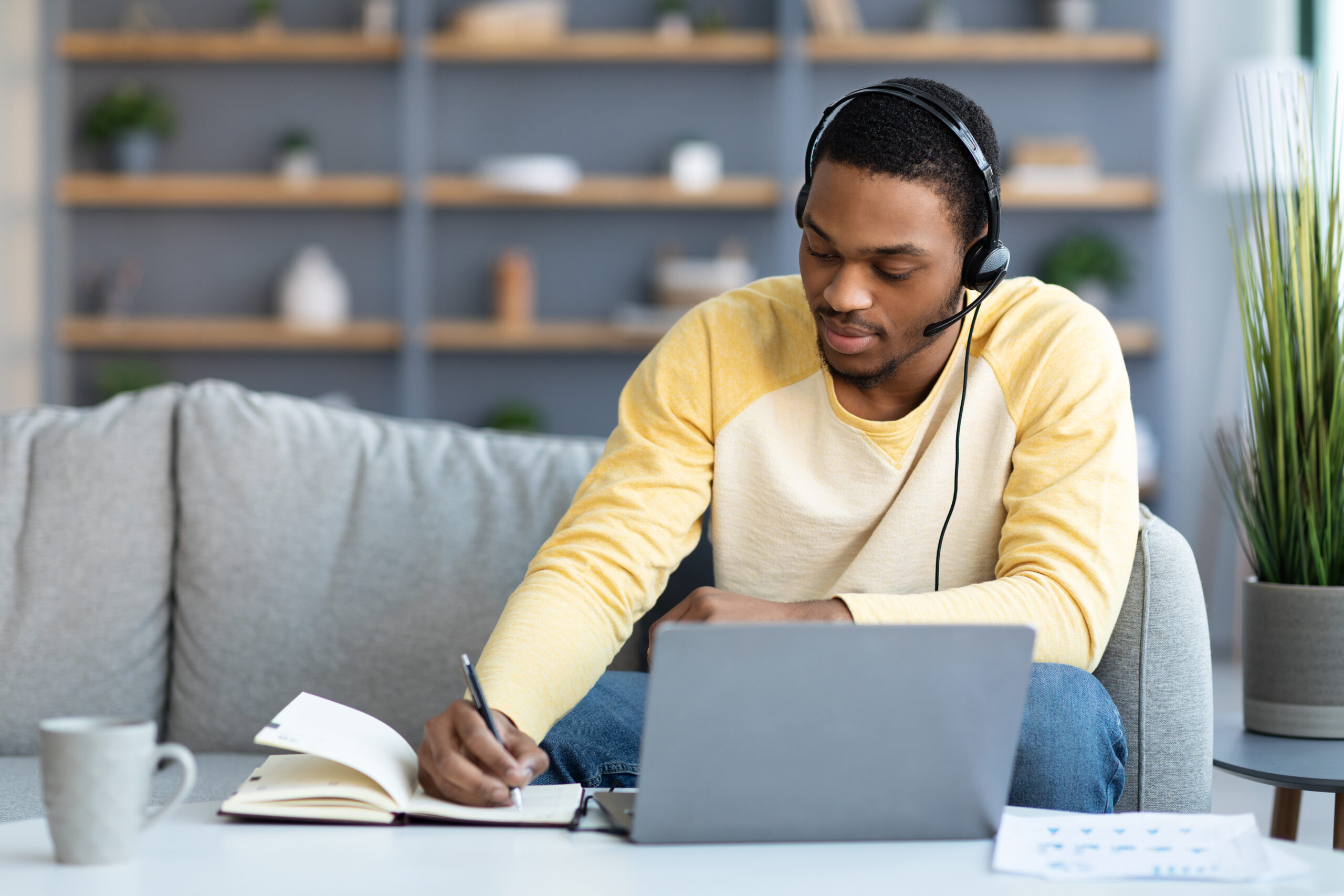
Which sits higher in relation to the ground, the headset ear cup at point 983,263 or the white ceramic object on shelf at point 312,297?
the headset ear cup at point 983,263

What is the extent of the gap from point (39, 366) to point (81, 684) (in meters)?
2.67

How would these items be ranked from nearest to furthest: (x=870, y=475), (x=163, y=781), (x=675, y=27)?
(x=870, y=475)
(x=163, y=781)
(x=675, y=27)

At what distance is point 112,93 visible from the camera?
3.92m

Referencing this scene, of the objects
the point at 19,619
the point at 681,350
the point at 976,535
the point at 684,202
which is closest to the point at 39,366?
the point at 684,202

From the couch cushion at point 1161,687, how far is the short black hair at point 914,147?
39 cm

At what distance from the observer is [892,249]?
1.17 m

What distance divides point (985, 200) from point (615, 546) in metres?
0.50

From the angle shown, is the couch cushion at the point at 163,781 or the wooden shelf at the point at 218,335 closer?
the couch cushion at the point at 163,781

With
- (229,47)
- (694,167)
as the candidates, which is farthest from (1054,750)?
(229,47)

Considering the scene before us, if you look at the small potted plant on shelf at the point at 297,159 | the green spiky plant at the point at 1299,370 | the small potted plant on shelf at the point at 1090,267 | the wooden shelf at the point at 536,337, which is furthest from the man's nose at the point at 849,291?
the small potted plant on shelf at the point at 297,159

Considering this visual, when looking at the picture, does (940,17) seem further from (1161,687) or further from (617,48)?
(1161,687)

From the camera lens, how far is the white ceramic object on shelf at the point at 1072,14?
374 centimetres

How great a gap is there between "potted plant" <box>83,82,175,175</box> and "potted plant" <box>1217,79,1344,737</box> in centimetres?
340

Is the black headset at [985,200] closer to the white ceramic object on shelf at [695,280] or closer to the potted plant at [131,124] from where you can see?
the white ceramic object on shelf at [695,280]
